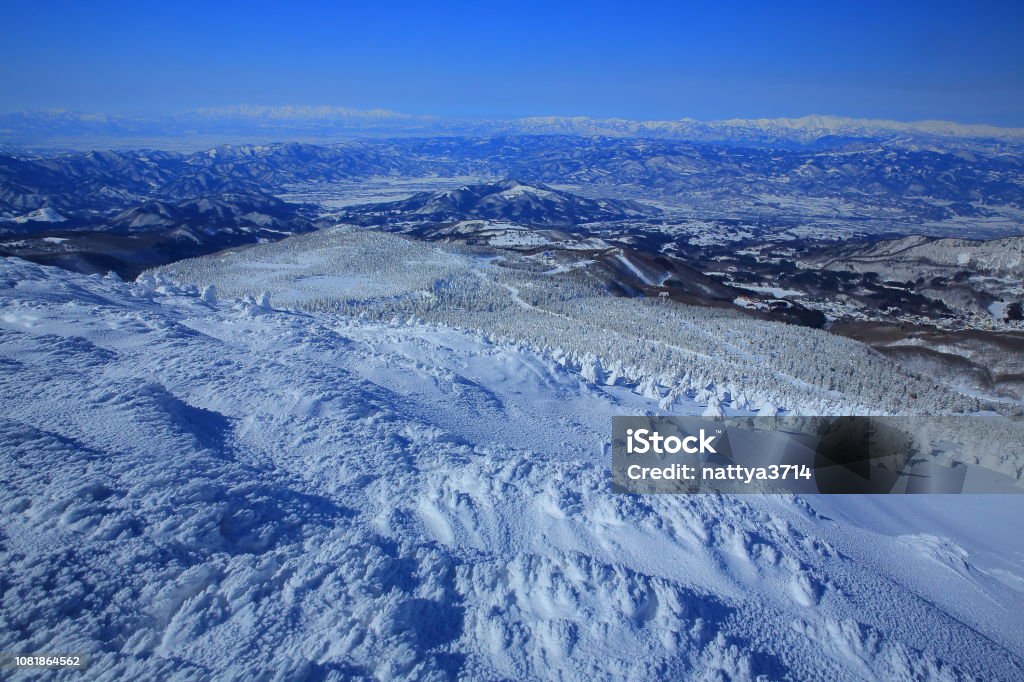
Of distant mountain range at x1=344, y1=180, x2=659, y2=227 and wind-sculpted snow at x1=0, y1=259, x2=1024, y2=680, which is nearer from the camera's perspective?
wind-sculpted snow at x1=0, y1=259, x2=1024, y2=680

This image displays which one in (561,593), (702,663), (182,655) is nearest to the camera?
(182,655)

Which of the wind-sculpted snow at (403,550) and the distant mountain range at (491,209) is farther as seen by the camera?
the distant mountain range at (491,209)

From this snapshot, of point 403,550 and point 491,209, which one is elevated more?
point 403,550

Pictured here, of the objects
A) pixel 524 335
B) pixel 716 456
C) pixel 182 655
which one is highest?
pixel 182 655

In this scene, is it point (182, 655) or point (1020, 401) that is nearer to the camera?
point (182, 655)

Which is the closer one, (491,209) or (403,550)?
(403,550)

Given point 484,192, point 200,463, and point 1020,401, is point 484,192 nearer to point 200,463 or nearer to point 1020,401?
point 1020,401

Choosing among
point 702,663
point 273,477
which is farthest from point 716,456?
point 273,477

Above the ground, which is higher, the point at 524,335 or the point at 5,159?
the point at 5,159
